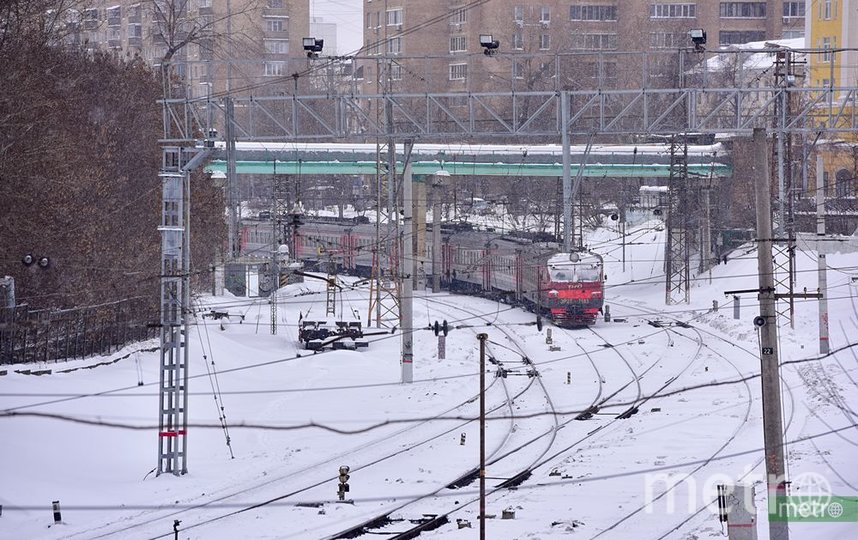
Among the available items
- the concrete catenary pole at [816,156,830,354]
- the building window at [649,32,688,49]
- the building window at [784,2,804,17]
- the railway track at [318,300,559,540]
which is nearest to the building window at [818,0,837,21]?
the building window at [649,32,688,49]

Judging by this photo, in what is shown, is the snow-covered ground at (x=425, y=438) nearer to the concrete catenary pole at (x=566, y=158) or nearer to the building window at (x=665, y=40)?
the concrete catenary pole at (x=566, y=158)

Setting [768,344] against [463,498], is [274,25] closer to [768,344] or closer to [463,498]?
[463,498]

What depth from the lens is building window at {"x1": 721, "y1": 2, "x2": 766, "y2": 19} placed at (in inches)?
2908

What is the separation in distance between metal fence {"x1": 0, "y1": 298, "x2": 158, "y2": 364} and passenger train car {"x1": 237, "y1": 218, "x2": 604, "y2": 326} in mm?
5170

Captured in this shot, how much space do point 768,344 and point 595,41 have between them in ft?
205

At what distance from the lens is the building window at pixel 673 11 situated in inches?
2891

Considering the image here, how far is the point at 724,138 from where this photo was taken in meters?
50.9

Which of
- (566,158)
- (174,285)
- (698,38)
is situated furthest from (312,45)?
(698,38)

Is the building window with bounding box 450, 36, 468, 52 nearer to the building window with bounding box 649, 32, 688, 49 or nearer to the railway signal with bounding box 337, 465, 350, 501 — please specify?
the building window with bounding box 649, 32, 688, 49

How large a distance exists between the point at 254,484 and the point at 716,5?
204ft

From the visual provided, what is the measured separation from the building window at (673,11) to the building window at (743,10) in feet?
6.71

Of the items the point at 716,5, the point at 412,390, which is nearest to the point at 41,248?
the point at 412,390

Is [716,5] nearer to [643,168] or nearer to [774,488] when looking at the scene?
[643,168]

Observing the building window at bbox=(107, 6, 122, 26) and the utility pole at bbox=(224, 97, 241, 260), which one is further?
the building window at bbox=(107, 6, 122, 26)
